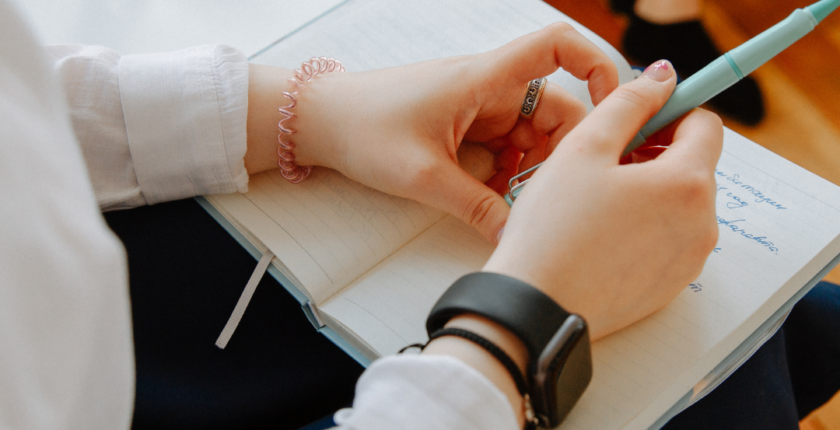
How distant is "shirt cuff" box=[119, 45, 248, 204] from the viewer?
54cm

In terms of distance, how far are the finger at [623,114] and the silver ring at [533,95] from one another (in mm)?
123

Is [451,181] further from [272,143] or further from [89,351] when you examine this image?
[89,351]

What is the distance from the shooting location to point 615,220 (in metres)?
0.41

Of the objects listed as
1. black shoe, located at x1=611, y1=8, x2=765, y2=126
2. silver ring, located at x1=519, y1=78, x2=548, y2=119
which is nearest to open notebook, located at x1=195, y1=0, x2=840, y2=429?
silver ring, located at x1=519, y1=78, x2=548, y2=119

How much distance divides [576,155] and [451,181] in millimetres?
133

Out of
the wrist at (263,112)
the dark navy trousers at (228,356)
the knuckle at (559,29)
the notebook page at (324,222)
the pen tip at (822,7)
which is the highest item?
the pen tip at (822,7)

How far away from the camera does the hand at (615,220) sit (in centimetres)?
40

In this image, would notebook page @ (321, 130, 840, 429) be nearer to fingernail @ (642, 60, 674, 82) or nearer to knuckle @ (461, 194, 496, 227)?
knuckle @ (461, 194, 496, 227)

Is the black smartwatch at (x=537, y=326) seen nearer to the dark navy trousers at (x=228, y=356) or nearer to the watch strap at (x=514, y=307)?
the watch strap at (x=514, y=307)

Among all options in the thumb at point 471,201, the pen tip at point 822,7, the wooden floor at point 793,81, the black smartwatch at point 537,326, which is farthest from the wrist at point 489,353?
the wooden floor at point 793,81

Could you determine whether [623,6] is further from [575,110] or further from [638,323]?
[638,323]

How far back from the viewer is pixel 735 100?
1.06 metres

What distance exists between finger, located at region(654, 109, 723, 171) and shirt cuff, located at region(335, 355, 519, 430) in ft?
0.78

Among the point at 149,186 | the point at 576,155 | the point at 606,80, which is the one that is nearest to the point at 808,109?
the point at 606,80
